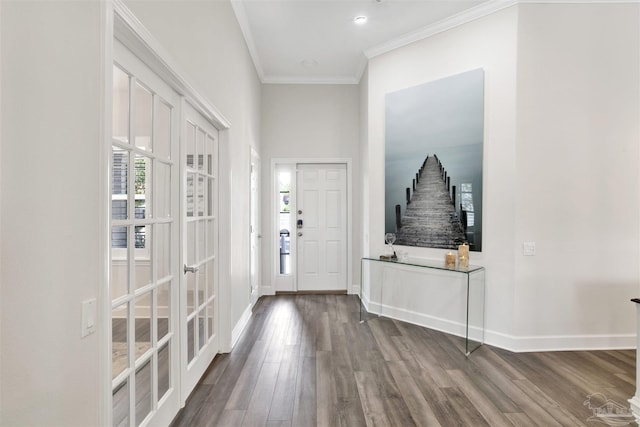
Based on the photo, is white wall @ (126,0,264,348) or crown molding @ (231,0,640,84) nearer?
white wall @ (126,0,264,348)

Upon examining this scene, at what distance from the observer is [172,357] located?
2057mm

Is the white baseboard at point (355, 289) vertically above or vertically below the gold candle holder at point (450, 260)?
below

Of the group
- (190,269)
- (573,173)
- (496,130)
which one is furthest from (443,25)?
(190,269)

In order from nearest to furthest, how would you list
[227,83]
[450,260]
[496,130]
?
[227,83], [496,130], [450,260]

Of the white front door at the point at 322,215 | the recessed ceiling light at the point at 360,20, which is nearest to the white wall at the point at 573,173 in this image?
the recessed ceiling light at the point at 360,20

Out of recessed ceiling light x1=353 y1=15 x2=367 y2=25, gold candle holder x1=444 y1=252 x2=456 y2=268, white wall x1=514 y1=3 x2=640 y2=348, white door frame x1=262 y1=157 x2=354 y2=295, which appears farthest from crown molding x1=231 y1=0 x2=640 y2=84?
gold candle holder x1=444 y1=252 x2=456 y2=268

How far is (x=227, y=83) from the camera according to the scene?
9.86 feet

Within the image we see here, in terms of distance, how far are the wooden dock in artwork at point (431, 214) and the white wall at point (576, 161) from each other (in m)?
0.62

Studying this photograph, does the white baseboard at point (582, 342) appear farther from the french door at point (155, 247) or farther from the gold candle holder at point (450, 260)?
the french door at point (155, 247)

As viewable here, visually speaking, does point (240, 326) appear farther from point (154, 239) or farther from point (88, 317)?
point (88, 317)

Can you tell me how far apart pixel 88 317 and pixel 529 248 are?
334 centimetres

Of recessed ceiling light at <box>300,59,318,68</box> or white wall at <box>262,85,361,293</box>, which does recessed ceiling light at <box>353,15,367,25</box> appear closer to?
recessed ceiling light at <box>300,59,318,68</box>

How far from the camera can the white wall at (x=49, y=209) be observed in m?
0.84

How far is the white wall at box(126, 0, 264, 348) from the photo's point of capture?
1821mm
